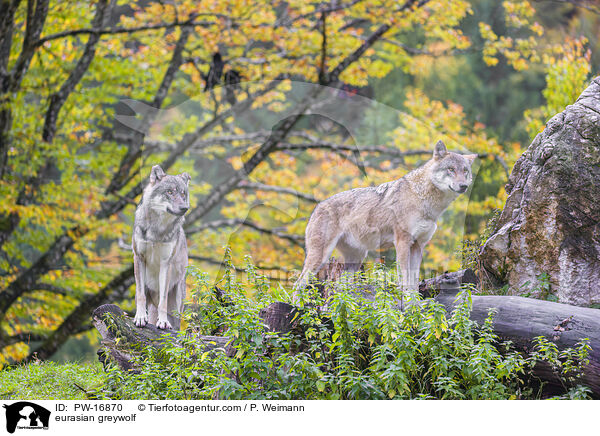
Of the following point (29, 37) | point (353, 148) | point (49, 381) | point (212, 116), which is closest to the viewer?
point (49, 381)

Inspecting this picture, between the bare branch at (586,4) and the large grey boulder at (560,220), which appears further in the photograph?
the bare branch at (586,4)

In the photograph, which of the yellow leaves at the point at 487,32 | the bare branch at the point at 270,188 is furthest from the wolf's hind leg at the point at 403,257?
the yellow leaves at the point at 487,32

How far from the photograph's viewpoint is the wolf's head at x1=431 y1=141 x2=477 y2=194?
585 centimetres

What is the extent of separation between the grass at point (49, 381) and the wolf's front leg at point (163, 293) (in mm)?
761

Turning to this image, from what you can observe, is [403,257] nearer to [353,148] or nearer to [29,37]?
[353,148]

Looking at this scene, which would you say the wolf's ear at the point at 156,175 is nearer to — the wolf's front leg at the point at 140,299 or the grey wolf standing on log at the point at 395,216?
the wolf's front leg at the point at 140,299

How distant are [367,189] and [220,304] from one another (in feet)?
6.89

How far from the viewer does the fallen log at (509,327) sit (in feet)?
15.5

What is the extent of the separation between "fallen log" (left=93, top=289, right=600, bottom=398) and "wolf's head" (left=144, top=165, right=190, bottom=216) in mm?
1025

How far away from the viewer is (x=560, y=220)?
5809 millimetres

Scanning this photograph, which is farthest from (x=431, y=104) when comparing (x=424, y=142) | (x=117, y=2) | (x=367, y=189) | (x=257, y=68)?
(x=117, y=2)
